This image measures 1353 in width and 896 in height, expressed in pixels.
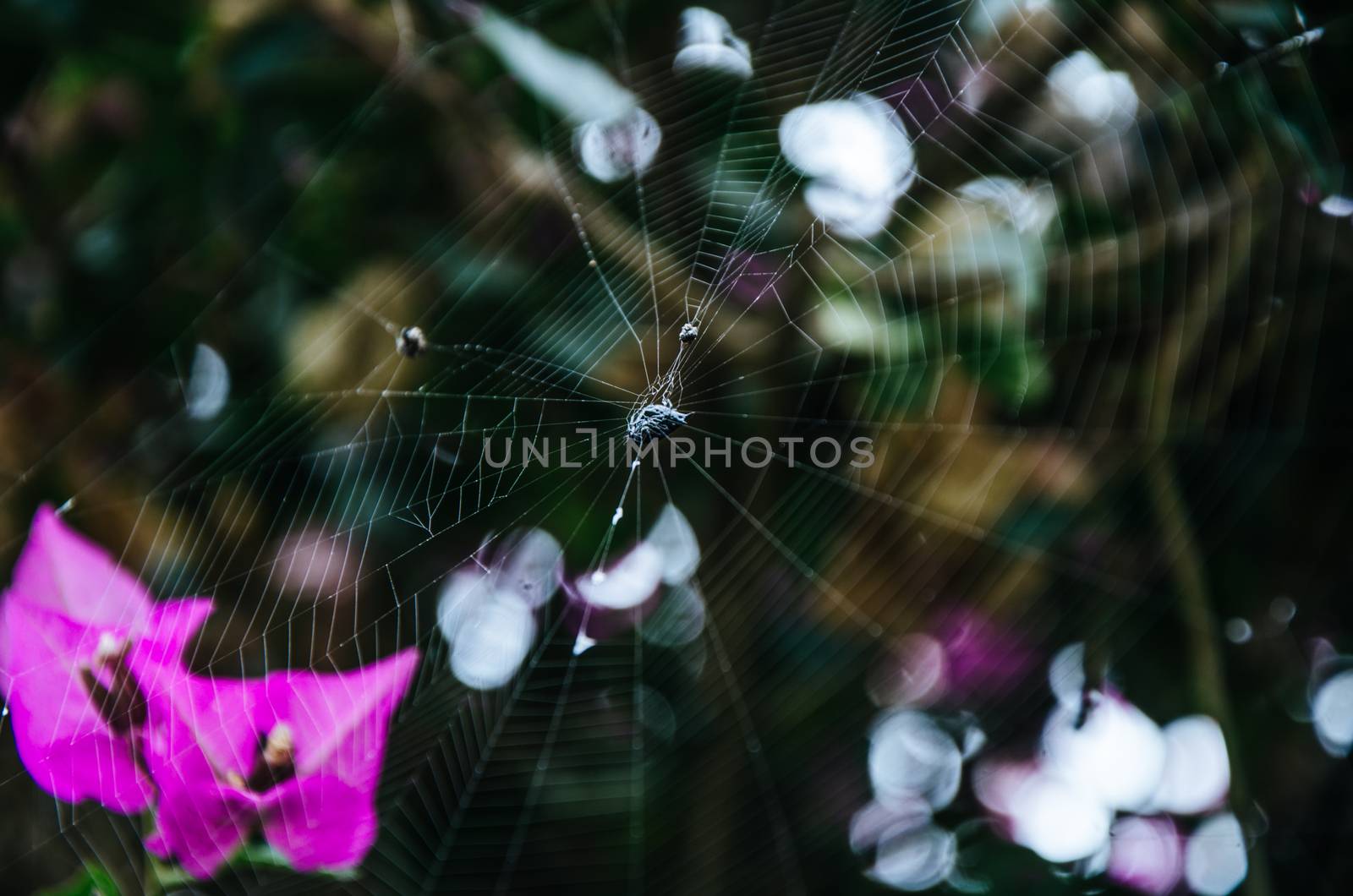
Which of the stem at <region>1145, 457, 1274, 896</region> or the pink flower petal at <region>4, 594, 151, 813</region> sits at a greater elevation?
the stem at <region>1145, 457, 1274, 896</region>

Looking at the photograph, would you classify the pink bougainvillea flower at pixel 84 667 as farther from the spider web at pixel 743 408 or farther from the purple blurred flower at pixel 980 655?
the purple blurred flower at pixel 980 655

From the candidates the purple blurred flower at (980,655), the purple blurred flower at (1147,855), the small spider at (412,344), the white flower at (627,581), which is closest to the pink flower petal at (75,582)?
the small spider at (412,344)

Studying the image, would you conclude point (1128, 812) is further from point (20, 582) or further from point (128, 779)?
point (20, 582)

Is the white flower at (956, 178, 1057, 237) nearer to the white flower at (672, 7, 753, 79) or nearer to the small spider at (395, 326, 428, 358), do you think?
the white flower at (672, 7, 753, 79)

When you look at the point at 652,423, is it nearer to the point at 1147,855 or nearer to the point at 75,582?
the point at 75,582

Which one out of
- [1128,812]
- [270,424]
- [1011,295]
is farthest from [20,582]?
[1128,812]

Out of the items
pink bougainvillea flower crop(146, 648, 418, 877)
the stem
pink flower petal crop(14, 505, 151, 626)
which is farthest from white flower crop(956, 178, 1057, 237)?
pink flower petal crop(14, 505, 151, 626)

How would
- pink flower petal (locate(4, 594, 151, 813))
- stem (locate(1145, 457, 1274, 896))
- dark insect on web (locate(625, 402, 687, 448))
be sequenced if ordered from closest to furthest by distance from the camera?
1. pink flower petal (locate(4, 594, 151, 813))
2. stem (locate(1145, 457, 1274, 896))
3. dark insect on web (locate(625, 402, 687, 448))
